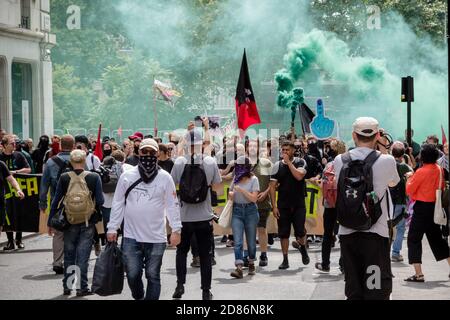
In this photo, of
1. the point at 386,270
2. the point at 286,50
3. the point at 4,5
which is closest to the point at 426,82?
the point at 286,50

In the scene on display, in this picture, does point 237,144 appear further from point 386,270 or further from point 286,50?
point 286,50

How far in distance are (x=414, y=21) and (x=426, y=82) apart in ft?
9.86

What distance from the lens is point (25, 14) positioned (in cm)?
3844

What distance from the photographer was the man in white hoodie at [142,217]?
8.98 meters

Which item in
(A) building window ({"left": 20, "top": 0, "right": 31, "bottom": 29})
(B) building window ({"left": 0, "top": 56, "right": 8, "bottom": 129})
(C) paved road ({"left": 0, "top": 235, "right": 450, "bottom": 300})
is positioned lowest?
(C) paved road ({"left": 0, "top": 235, "right": 450, "bottom": 300})

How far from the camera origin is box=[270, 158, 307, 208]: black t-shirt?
1331 cm

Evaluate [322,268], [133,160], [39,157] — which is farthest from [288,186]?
[39,157]

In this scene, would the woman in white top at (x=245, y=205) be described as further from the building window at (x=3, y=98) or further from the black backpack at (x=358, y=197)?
the building window at (x=3, y=98)

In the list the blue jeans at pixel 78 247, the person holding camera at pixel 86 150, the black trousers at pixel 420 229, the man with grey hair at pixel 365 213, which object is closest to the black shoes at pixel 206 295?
the blue jeans at pixel 78 247

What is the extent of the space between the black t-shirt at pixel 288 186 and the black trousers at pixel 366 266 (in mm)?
5017

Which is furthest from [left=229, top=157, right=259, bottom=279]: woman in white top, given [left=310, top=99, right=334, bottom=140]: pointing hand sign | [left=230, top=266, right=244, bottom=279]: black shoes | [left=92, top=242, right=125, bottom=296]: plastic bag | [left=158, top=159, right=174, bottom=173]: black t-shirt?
[left=310, top=99, right=334, bottom=140]: pointing hand sign

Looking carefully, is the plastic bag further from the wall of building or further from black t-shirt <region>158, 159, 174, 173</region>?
the wall of building

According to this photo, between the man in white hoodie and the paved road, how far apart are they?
73.1 inches
